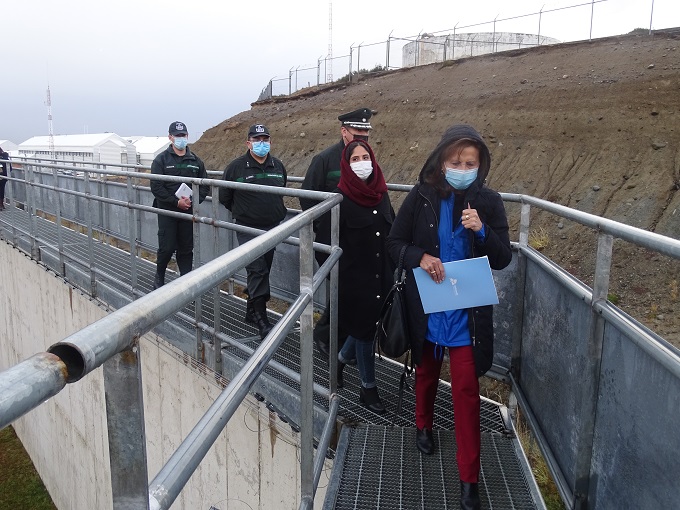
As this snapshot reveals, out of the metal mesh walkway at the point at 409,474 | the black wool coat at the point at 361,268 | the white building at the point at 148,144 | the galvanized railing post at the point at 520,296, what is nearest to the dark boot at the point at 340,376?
the black wool coat at the point at 361,268

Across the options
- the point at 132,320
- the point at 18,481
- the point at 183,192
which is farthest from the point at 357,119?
the point at 18,481

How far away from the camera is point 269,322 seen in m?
5.18

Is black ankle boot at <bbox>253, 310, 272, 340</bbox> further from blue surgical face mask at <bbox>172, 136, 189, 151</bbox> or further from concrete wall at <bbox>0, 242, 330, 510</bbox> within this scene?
blue surgical face mask at <bbox>172, 136, 189, 151</bbox>

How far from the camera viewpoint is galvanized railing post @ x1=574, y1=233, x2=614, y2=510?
231cm

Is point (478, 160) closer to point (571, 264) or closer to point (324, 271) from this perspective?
point (324, 271)

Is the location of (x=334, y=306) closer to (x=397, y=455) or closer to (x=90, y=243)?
(x=397, y=455)

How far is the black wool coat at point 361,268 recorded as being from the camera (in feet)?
12.0

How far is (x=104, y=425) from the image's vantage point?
6.34 meters

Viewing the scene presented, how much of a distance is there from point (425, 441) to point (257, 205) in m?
2.49

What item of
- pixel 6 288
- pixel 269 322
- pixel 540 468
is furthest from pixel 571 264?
pixel 6 288

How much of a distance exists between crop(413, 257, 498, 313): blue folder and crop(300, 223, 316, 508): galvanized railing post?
0.74m

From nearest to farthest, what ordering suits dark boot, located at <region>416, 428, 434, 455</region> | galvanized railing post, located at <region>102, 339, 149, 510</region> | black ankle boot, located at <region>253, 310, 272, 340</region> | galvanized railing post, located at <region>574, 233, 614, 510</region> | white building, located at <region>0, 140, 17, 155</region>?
galvanized railing post, located at <region>102, 339, 149, 510</region>
galvanized railing post, located at <region>574, 233, 614, 510</region>
dark boot, located at <region>416, 428, 434, 455</region>
black ankle boot, located at <region>253, 310, 272, 340</region>
white building, located at <region>0, 140, 17, 155</region>

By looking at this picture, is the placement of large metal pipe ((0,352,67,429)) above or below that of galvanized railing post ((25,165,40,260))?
above

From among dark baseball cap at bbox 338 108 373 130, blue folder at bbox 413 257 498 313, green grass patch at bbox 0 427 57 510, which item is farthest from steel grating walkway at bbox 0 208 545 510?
green grass patch at bbox 0 427 57 510
